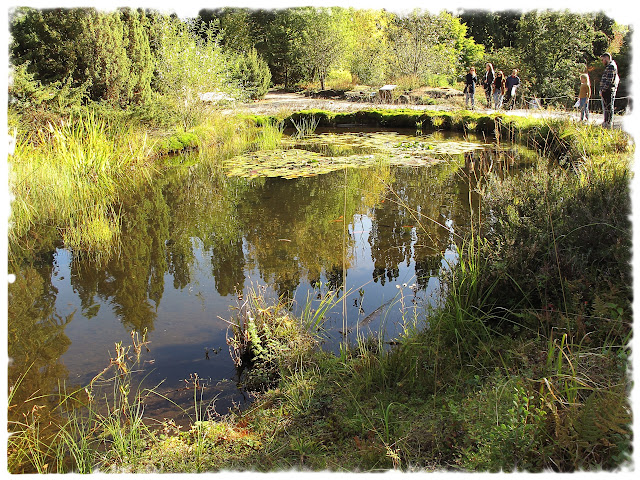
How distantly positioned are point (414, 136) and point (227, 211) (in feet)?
24.7

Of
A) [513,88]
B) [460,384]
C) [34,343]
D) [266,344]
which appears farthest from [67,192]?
[513,88]

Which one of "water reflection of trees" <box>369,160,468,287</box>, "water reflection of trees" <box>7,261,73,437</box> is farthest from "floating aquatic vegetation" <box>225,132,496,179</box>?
"water reflection of trees" <box>7,261,73,437</box>

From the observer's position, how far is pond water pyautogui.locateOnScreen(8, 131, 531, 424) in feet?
11.4

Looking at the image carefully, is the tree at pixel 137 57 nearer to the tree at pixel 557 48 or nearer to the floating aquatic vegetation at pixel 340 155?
the floating aquatic vegetation at pixel 340 155

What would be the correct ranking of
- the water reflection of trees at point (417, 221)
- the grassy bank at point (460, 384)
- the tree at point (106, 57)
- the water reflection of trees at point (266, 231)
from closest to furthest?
1. the grassy bank at point (460, 384)
2. the water reflection of trees at point (266, 231)
3. the water reflection of trees at point (417, 221)
4. the tree at point (106, 57)

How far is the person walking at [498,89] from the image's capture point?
1474 centimetres

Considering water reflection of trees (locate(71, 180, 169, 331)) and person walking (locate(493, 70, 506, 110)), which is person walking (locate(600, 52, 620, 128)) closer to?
person walking (locate(493, 70, 506, 110))

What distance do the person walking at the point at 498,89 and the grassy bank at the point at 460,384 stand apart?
11.6 meters

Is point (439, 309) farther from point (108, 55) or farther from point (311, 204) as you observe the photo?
point (108, 55)

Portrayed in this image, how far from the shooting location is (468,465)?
1914 mm

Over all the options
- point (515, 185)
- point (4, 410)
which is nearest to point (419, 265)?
point (515, 185)

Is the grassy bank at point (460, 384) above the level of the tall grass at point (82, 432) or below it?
above

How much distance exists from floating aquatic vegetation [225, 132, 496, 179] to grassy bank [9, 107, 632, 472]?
549 cm

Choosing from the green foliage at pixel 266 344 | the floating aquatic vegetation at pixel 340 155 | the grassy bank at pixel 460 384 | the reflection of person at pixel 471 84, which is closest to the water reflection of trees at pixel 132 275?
the grassy bank at pixel 460 384
